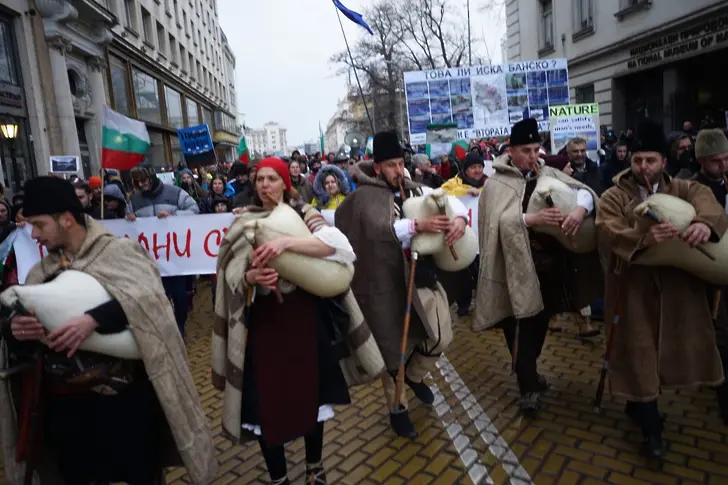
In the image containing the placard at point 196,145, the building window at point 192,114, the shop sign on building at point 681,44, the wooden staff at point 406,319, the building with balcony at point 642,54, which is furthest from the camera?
the building window at point 192,114

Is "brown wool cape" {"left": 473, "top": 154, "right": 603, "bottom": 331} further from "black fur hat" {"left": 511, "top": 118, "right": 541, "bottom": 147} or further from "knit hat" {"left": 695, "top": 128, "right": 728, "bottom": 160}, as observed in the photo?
"knit hat" {"left": 695, "top": 128, "right": 728, "bottom": 160}

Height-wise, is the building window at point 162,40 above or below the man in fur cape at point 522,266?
above

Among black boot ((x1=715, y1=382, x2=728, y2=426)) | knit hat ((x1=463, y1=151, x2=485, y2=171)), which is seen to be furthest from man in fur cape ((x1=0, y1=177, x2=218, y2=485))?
knit hat ((x1=463, y1=151, x2=485, y2=171))

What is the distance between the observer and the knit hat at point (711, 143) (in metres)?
3.62

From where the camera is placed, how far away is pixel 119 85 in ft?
71.4

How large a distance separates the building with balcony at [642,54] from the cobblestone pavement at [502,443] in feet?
42.0

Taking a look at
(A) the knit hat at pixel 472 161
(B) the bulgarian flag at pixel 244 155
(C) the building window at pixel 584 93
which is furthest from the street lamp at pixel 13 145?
(C) the building window at pixel 584 93

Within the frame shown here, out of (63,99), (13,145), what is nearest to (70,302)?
(13,145)

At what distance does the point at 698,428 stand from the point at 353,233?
2.66m

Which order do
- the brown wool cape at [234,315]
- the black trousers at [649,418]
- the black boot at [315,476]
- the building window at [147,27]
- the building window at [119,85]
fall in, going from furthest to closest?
the building window at [147,27], the building window at [119,85], the black trousers at [649,418], the black boot at [315,476], the brown wool cape at [234,315]

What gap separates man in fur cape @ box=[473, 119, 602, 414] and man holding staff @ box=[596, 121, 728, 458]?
50 centimetres

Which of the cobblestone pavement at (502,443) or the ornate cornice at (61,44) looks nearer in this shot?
the cobblestone pavement at (502,443)

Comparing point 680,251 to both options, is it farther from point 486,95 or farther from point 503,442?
point 486,95

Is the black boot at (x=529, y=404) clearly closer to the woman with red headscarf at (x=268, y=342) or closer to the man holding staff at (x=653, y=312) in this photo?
the man holding staff at (x=653, y=312)
